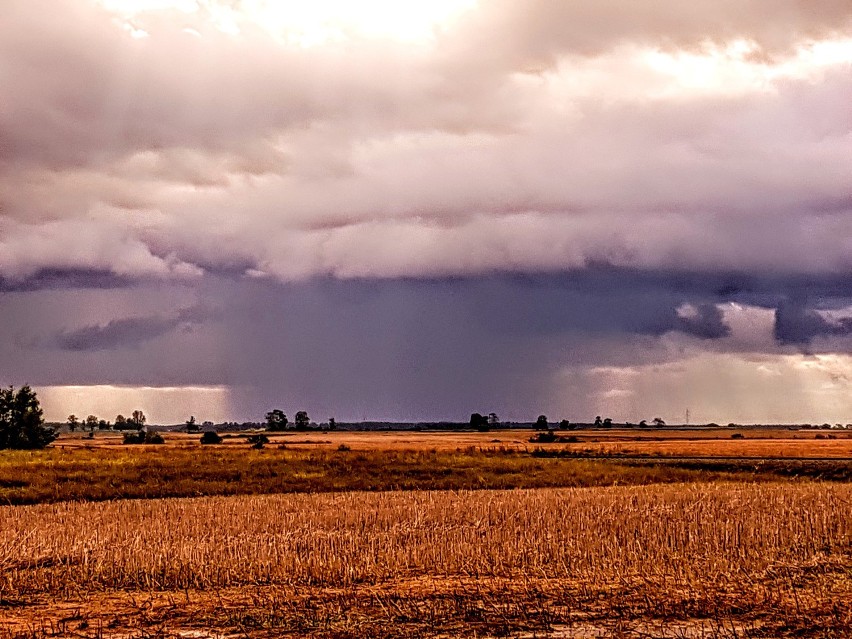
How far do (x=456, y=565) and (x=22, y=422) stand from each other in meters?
127

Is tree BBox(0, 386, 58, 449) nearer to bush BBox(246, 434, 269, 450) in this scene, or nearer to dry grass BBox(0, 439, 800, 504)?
bush BBox(246, 434, 269, 450)

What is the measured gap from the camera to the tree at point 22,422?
129 meters

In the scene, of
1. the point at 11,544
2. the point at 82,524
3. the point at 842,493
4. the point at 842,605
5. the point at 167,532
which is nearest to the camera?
the point at 842,605

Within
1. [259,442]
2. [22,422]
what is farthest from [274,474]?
[22,422]

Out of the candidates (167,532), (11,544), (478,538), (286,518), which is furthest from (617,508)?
(11,544)

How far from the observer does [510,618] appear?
48.5 ft

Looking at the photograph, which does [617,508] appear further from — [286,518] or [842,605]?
[842,605]

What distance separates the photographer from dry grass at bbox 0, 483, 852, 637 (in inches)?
597

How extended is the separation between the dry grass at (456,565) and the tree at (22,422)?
106 metres

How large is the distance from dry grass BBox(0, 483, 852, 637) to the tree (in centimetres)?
10613

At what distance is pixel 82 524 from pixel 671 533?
60.8 feet

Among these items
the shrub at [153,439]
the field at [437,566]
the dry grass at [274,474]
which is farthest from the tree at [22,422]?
the field at [437,566]

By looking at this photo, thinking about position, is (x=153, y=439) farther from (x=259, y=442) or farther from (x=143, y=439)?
(x=259, y=442)

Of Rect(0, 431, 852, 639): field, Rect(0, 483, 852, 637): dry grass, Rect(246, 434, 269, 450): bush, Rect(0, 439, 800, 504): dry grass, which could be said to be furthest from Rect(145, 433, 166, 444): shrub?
Rect(0, 483, 852, 637): dry grass
